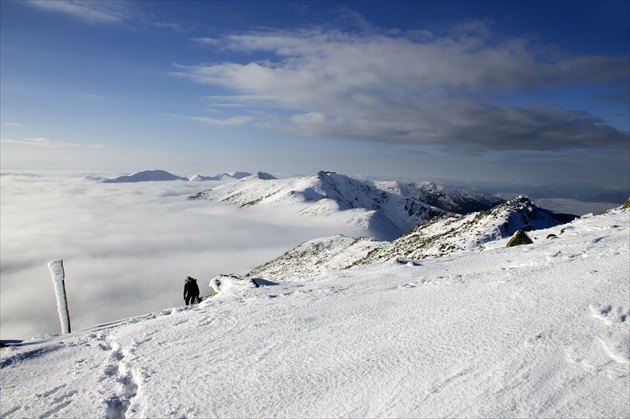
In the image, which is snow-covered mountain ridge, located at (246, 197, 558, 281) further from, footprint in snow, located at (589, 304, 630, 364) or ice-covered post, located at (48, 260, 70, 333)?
ice-covered post, located at (48, 260, 70, 333)

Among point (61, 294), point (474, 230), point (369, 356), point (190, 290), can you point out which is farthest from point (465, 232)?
point (61, 294)

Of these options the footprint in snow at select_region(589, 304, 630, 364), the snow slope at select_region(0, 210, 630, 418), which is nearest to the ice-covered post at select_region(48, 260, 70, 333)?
the snow slope at select_region(0, 210, 630, 418)

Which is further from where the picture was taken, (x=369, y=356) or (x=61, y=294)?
(x=61, y=294)

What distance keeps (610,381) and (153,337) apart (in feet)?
32.8

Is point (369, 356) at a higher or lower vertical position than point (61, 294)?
higher

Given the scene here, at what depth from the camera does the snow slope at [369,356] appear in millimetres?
5734

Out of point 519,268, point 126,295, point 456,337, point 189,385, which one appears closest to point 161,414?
point 189,385

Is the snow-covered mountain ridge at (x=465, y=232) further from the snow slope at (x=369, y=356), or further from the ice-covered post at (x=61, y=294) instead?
the ice-covered post at (x=61, y=294)

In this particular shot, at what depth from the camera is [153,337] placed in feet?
30.0

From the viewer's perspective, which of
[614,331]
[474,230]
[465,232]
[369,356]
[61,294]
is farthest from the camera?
[465,232]

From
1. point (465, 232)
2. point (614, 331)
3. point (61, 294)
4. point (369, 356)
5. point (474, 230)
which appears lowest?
point (465, 232)

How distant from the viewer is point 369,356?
7.20 m

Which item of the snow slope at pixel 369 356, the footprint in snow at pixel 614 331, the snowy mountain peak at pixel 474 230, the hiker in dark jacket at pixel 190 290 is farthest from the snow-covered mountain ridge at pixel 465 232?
the hiker in dark jacket at pixel 190 290

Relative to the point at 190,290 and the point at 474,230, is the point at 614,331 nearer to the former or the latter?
the point at 190,290
